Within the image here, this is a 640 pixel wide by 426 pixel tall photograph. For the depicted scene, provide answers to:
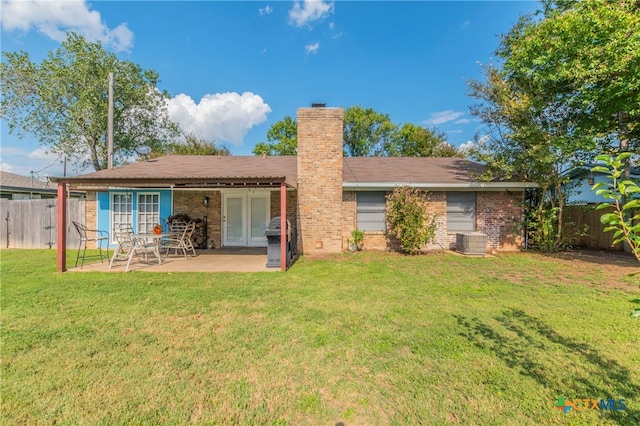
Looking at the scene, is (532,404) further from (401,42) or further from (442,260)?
(401,42)

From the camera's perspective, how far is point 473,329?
372cm

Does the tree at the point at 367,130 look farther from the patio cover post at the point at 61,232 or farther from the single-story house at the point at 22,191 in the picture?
the patio cover post at the point at 61,232

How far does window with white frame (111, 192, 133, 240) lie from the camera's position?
10609 mm

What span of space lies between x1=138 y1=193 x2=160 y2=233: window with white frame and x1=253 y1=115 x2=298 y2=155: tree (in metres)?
21.1

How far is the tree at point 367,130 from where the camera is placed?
31.6 metres

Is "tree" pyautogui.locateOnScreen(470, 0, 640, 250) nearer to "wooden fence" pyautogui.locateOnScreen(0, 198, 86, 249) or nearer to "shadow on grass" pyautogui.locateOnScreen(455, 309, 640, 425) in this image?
"shadow on grass" pyautogui.locateOnScreen(455, 309, 640, 425)

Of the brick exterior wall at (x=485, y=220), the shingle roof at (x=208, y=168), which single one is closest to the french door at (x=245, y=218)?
the shingle roof at (x=208, y=168)

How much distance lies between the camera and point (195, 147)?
28.0 m

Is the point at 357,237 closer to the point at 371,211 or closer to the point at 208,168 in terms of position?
the point at 371,211

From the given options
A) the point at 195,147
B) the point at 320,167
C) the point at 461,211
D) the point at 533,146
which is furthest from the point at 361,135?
the point at 533,146

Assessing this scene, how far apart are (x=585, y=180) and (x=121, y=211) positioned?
23.9 metres

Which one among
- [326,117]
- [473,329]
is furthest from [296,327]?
[326,117]

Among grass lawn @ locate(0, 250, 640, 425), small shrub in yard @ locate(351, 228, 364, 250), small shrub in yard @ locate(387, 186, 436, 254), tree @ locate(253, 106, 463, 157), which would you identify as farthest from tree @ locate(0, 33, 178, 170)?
small shrub in yard @ locate(387, 186, 436, 254)

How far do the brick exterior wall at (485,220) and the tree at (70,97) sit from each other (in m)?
19.0
